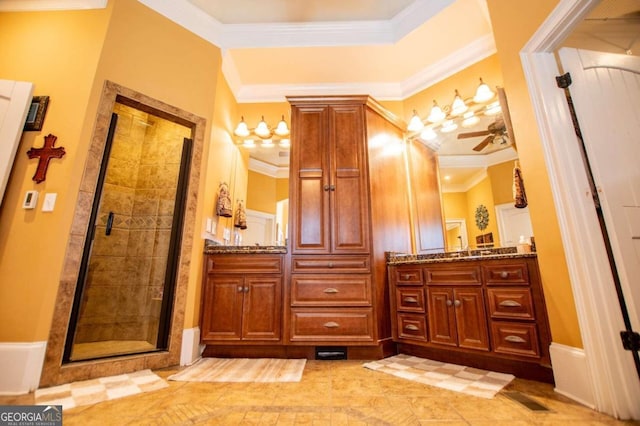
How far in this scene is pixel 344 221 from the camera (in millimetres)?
2602

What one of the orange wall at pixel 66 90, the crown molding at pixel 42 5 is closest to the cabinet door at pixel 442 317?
the orange wall at pixel 66 90

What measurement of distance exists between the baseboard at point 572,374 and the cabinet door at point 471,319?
0.39 metres

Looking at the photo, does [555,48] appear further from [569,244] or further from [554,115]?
[569,244]

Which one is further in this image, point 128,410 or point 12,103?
point 12,103

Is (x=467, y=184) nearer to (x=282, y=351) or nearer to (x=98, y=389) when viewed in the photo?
(x=282, y=351)

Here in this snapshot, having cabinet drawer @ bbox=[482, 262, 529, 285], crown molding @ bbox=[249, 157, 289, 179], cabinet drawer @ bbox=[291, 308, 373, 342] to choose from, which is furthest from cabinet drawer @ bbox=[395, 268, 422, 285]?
crown molding @ bbox=[249, 157, 289, 179]

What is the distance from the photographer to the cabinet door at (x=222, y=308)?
2.38m

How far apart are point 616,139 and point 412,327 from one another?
186 cm

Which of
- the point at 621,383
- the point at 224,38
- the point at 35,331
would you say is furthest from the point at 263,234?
the point at 621,383

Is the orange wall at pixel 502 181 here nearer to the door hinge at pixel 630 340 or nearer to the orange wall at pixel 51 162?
the door hinge at pixel 630 340

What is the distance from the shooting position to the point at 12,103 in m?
1.96

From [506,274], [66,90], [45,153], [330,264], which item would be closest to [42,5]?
[66,90]

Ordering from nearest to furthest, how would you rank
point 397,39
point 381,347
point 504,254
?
point 504,254 → point 381,347 → point 397,39

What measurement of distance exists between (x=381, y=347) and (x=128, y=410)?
71.3 inches
